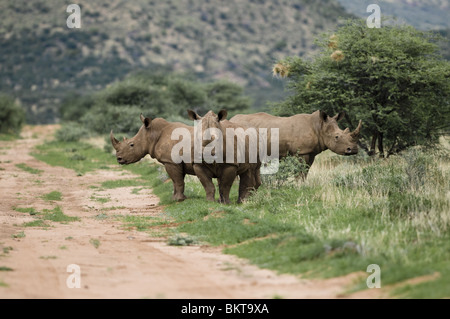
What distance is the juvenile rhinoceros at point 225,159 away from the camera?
1275 cm

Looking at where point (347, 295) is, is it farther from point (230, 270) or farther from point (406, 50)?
point (406, 50)

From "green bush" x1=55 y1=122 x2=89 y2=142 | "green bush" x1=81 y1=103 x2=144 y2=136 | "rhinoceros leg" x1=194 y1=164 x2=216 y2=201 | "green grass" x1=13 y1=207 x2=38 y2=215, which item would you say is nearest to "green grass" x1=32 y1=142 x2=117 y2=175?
"green bush" x1=81 y1=103 x2=144 y2=136

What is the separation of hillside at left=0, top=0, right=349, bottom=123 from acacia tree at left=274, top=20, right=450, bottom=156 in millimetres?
53658

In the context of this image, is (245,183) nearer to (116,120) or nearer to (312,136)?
(312,136)

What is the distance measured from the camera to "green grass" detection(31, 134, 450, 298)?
7.39m

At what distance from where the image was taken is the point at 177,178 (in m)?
14.2

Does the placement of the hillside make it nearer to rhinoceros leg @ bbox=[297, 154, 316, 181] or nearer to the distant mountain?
the distant mountain

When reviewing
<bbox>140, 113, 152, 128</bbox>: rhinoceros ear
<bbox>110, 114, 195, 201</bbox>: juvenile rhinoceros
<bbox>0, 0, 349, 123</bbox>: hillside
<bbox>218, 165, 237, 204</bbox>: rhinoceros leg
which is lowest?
<bbox>218, 165, 237, 204</bbox>: rhinoceros leg

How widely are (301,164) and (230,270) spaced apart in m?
7.00

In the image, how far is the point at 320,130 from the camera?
1545 cm

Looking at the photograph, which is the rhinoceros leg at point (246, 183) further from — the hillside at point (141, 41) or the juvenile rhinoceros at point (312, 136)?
the hillside at point (141, 41)

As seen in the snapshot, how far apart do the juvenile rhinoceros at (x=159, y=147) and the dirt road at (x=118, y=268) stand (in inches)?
43.7

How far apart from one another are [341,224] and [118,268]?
3.71m
